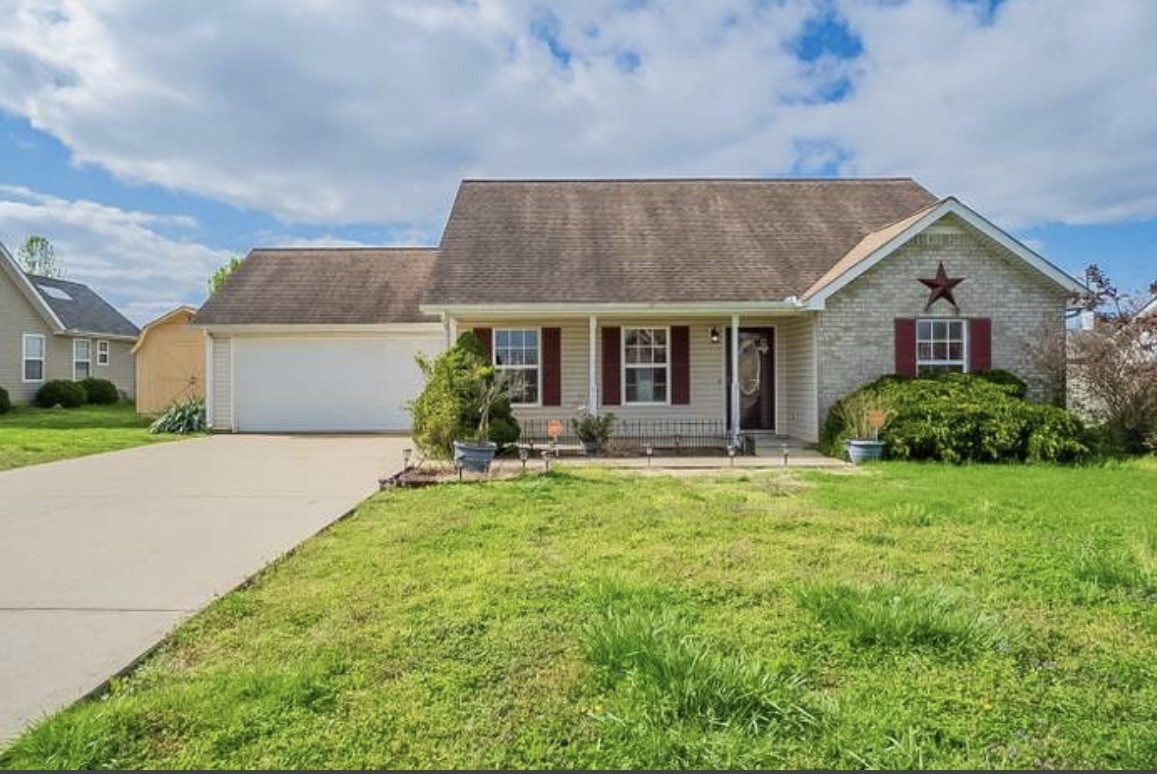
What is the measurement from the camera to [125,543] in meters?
6.32

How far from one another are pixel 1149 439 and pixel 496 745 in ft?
45.8

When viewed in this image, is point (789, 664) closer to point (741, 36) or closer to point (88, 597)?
point (88, 597)

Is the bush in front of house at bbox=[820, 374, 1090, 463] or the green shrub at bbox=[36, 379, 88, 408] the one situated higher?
the green shrub at bbox=[36, 379, 88, 408]

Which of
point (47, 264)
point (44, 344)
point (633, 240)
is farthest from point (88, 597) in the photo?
point (47, 264)

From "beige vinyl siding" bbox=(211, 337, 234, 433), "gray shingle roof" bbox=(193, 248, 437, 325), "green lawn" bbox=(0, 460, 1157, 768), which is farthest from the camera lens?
"beige vinyl siding" bbox=(211, 337, 234, 433)

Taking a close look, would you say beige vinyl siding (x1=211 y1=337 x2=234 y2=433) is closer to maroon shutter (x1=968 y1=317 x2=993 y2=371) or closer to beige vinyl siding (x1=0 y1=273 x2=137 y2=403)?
→ beige vinyl siding (x1=0 y1=273 x2=137 y2=403)

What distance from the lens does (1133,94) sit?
12.3 meters

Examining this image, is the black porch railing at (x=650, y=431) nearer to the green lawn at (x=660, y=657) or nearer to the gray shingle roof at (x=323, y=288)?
the gray shingle roof at (x=323, y=288)

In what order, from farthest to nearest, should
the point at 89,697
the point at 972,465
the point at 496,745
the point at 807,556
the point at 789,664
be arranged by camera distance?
the point at 972,465 < the point at 807,556 < the point at 789,664 < the point at 89,697 < the point at 496,745

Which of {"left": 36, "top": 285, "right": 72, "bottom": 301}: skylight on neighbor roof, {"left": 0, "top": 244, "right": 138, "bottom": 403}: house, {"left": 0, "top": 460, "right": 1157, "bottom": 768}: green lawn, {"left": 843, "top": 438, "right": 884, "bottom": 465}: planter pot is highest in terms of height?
{"left": 36, "top": 285, "right": 72, "bottom": 301}: skylight on neighbor roof

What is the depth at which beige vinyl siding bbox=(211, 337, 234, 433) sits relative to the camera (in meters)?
18.2

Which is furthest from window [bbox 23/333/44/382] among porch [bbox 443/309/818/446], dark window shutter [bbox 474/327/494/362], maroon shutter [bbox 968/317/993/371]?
maroon shutter [bbox 968/317/993/371]

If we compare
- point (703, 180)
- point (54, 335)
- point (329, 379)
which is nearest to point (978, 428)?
point (703, 180)

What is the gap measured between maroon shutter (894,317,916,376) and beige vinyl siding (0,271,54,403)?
2925 centimetres
